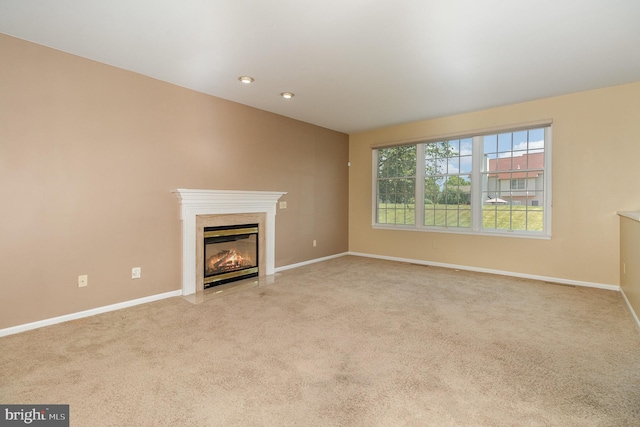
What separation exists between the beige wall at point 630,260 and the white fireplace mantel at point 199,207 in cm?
414

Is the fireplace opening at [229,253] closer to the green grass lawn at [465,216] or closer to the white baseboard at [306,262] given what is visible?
the white baseboard at [306,262]

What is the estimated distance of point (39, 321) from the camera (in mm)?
2781

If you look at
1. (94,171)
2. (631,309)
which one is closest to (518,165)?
(631,309)

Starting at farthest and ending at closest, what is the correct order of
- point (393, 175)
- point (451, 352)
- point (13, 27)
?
point (393, 175) → point (13, 27) → point (451, 352)

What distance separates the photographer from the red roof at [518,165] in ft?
14.6

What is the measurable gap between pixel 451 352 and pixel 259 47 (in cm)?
304

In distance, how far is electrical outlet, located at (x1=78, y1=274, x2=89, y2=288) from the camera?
3009 millimetres

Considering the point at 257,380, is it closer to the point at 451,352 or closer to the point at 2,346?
the point at 451,352

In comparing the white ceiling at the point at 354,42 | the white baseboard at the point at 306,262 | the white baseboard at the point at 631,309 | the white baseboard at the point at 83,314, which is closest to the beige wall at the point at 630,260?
the white baseboard at the point at 631,309

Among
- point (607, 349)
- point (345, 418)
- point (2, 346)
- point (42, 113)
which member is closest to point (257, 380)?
point (345, 418)

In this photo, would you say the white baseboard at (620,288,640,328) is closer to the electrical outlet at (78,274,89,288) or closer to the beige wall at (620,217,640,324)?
the beige wall at (620,217,640,324)

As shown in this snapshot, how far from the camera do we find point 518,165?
460 cm

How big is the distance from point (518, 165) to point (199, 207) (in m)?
4.58

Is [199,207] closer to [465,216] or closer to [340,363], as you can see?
[340,363]
